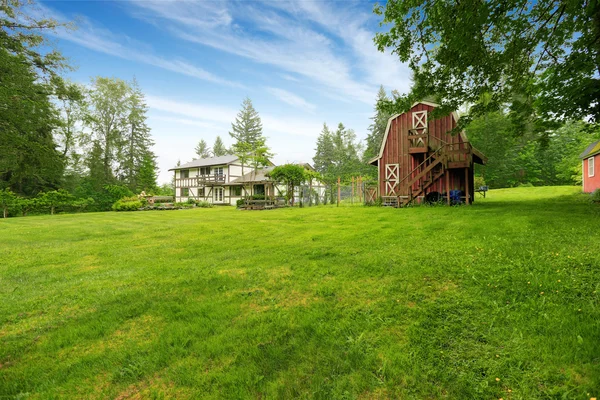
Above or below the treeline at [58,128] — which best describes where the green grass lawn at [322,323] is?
below

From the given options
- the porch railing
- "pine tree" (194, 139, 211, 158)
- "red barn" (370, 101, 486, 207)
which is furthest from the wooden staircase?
"pine tree" (194, 139, 211, 158)

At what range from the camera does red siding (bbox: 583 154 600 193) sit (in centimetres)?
1691

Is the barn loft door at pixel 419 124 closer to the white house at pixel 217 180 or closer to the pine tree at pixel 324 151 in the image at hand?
the white house at pixel 217 180

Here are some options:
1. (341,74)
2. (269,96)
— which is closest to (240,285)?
(341,74)

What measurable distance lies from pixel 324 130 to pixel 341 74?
39.3m

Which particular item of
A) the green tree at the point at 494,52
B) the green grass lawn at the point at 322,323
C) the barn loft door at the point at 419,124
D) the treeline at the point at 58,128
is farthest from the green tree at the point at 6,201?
the barn loft door at the point at 419,124

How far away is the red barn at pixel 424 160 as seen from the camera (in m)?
14.0

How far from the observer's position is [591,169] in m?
17.9

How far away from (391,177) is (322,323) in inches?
596

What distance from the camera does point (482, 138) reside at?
105 feet

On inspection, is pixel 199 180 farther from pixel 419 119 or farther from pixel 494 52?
pixel 494 52

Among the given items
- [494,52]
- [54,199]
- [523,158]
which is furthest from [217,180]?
[523,158]

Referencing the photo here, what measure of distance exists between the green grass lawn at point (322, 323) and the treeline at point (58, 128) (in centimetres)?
1309

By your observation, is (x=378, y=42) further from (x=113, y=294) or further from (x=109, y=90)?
(x=109, y=90)
